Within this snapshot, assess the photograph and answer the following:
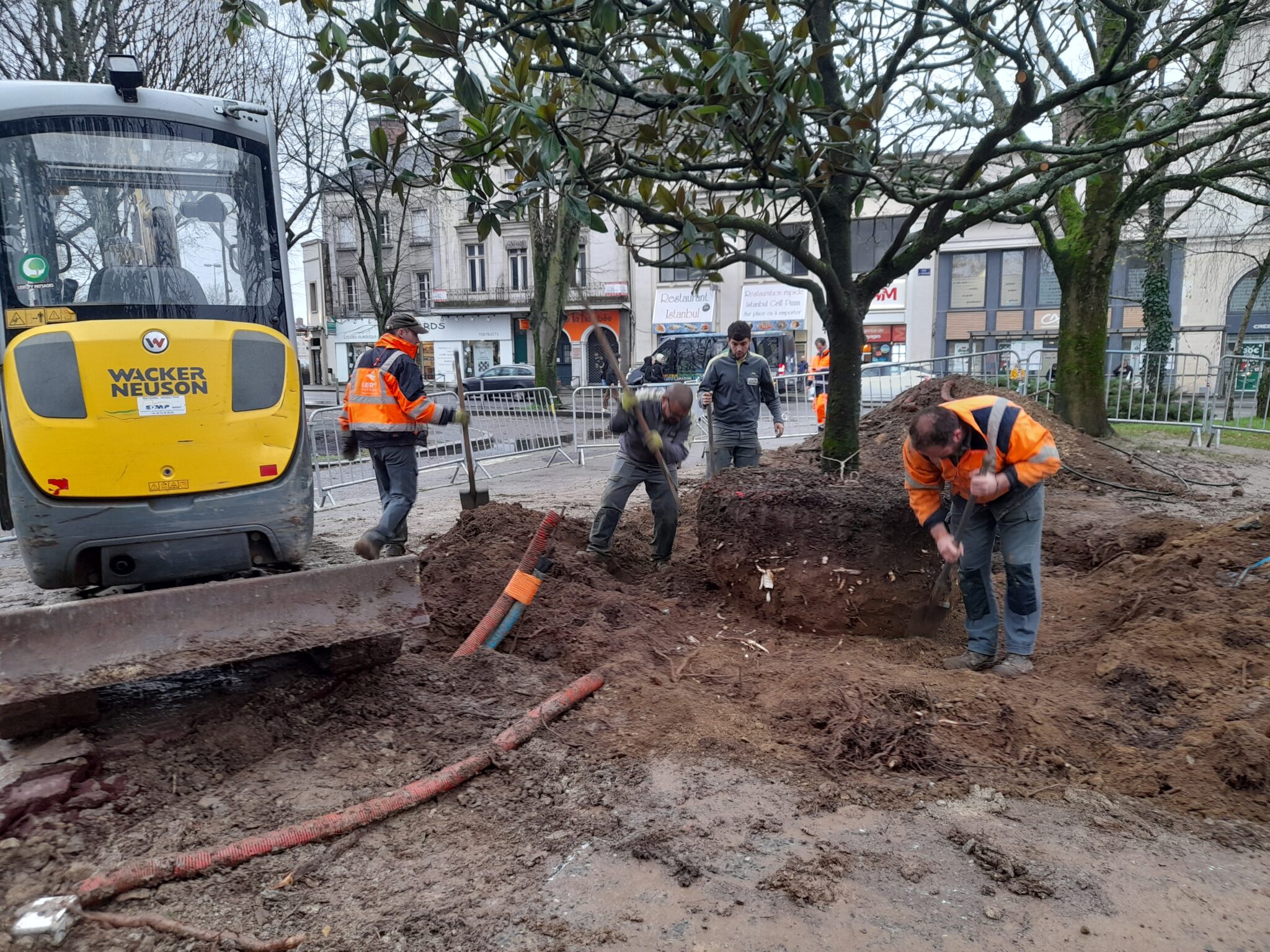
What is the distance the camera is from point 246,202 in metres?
5.09

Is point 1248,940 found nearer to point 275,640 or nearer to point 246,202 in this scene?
point 275,640

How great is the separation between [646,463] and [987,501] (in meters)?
2.54

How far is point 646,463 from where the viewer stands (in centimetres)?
620

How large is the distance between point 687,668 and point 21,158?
448 cm

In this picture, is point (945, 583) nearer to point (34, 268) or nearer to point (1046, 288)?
point (34, 268)

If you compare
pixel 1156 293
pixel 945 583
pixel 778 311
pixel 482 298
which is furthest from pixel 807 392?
pixel 482 298

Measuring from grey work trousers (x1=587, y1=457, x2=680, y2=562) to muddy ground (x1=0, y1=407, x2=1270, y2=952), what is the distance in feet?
2.51

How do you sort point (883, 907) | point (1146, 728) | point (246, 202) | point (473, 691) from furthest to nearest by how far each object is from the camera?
1. point (246, 202)
2. point (473, 691)
3. point (1146, 728)
4. point (883, 907)

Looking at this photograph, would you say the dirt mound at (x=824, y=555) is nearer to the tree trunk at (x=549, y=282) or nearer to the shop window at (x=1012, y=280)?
the tree trunk at (x=549, y=282)

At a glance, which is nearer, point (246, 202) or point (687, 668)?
point (687, 668)

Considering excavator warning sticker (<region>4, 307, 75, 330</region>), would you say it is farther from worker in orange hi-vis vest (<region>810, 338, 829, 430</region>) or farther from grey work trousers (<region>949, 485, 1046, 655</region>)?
worker in orange hi-vis vest (<region>810, 338, 829, 430</region>)

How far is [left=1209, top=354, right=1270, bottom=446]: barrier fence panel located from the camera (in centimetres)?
1181

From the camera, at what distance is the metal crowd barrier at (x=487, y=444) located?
10.9m

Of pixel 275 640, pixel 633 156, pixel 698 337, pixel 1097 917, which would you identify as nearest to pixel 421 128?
pixel 633 156
